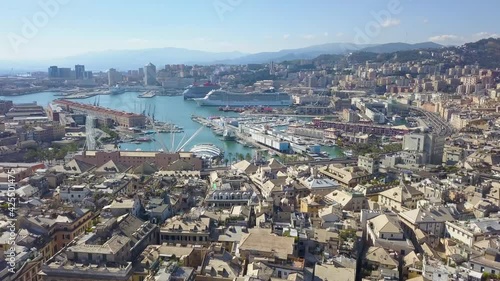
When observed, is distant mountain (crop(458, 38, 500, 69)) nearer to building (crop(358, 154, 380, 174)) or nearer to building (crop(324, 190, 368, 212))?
building (crop(358, 154, 380, 174))

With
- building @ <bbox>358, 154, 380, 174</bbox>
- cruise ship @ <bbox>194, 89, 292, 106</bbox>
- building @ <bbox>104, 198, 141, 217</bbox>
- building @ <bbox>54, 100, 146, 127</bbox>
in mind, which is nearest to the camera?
building @ <bbox>104, 198, 141, 217</bbox>

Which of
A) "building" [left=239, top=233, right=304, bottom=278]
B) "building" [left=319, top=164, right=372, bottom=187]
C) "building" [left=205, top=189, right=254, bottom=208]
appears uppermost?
"building" [left=239, top=233, right=304, bottom=278]

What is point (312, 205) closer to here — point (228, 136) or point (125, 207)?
point (125, 207)

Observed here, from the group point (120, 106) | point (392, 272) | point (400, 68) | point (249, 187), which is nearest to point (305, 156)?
point (249, 187)

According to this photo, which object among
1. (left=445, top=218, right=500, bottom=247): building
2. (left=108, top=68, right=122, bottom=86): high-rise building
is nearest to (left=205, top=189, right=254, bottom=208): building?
(left=445, top=218, right=500, bottom=247): building

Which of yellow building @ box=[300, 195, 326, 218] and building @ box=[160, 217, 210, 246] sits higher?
building @ box=[160, 217, 210, 246]

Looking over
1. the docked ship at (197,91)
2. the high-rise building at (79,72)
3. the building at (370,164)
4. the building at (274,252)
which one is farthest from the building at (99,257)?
the high-rise building at (79,72)

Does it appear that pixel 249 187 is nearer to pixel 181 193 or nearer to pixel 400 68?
pixel 181 193

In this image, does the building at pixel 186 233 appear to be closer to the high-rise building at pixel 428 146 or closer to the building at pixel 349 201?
the building at pixel 349 201
